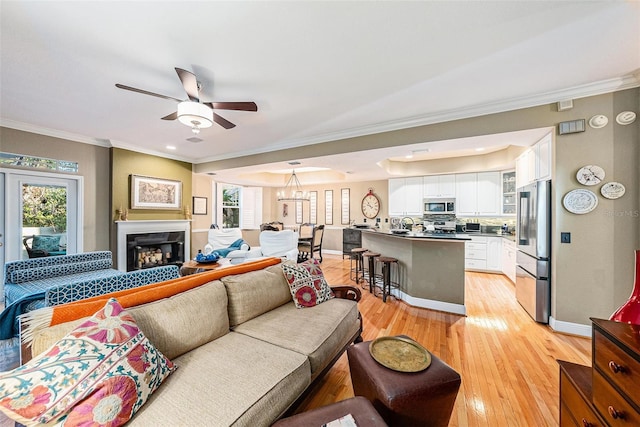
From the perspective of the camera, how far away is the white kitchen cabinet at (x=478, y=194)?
5.37m

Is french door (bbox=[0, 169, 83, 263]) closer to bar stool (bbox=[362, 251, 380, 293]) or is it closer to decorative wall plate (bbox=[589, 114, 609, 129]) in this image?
bar stool (bbox=[362, 251, 380, 293])

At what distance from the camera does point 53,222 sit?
404 centimetres

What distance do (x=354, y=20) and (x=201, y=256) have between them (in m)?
3.51

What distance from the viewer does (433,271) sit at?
11.2 ft

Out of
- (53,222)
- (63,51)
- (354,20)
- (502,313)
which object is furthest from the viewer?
(53,222)

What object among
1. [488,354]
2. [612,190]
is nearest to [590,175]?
[612,190]

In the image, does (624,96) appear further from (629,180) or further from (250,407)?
(250,407)

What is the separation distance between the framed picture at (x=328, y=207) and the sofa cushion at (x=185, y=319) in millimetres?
6228

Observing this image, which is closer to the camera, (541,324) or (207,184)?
(541,324)

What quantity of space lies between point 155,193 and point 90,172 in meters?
1.09

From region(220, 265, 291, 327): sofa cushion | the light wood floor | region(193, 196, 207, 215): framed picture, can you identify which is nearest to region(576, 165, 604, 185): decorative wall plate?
the light wood floor

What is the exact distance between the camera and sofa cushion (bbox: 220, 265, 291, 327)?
1896 mm

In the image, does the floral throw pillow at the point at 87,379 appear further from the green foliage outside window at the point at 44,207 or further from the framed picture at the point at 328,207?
the framed picture at the point at 328,207

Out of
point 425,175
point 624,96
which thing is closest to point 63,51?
point 624,96
